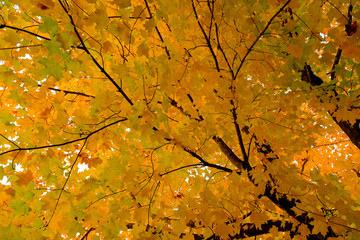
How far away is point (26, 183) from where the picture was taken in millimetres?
1750

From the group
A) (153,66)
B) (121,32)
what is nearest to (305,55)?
(153,66)

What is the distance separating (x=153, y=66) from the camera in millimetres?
1404

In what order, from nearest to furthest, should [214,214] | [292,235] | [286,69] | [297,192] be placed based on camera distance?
[214,214]
[297,192]
[286,69]
[292,235]

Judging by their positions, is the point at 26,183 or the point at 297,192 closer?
the point at 26,183

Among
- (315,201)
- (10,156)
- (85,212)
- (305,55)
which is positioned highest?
(305,55)

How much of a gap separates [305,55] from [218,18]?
754 mm

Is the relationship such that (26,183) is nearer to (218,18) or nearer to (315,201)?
(218,18)

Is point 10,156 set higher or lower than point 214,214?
higher

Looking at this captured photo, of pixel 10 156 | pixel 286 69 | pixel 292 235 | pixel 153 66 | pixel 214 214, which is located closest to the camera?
pixel 153 66

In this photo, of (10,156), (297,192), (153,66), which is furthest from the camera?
(297,192)

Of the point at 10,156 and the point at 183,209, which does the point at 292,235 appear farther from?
the point at 10,156

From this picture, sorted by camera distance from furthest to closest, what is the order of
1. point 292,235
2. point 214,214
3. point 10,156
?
1. point 292,235
2. point 214,214
3. point 10,156

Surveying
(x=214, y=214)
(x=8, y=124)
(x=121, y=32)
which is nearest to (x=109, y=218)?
(x=214, y=214)

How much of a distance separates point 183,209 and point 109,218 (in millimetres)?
663
